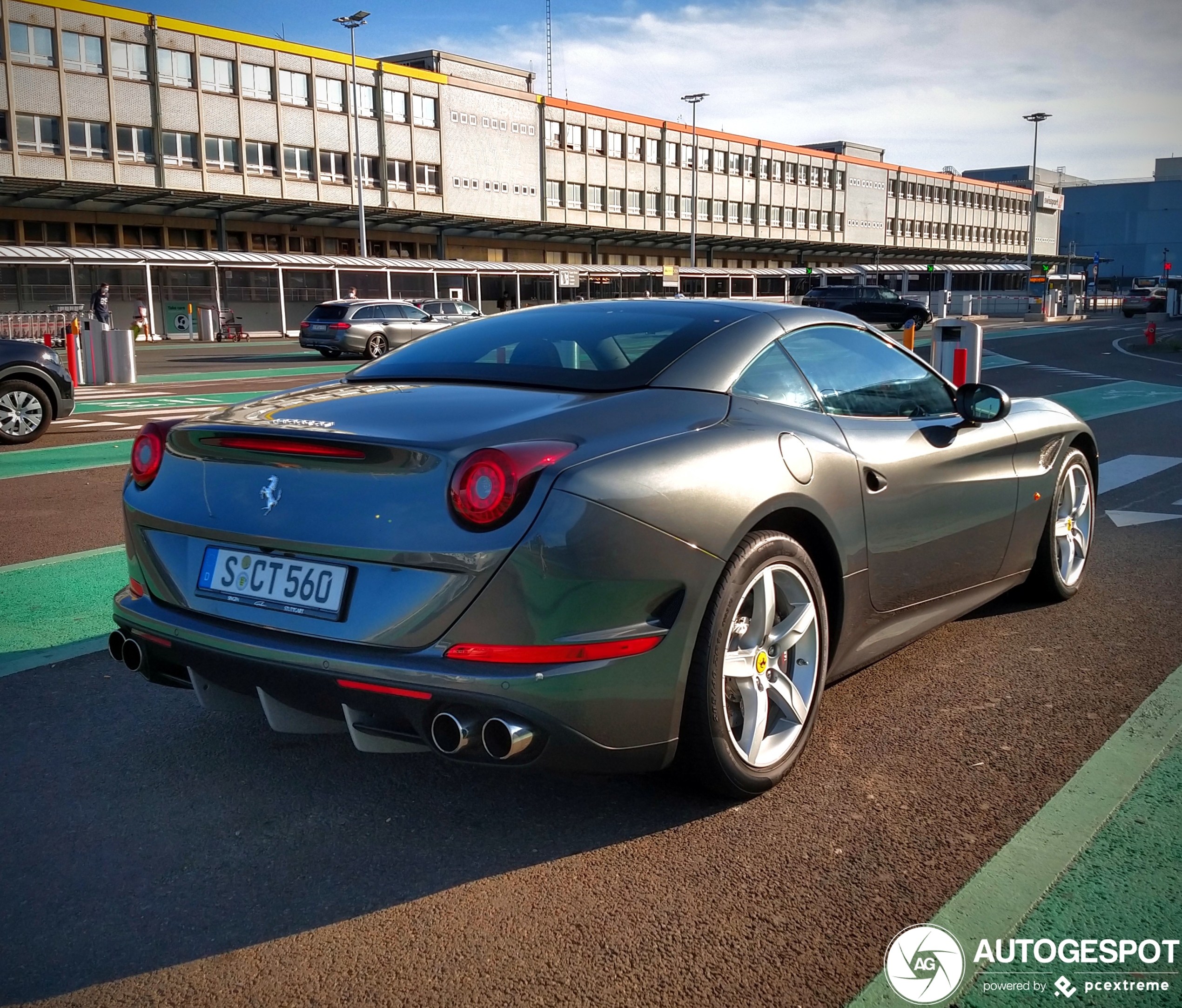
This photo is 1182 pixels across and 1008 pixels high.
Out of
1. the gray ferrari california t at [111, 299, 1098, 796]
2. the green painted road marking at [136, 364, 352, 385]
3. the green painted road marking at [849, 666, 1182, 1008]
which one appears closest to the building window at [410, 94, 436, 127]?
the green painted road marking at [136, 364, 352, 385]

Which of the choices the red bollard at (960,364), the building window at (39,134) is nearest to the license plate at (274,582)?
the red bollard at (960,364)

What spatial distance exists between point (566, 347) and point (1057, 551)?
2643mm

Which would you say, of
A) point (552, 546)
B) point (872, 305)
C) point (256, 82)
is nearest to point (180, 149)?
point (256, 82)

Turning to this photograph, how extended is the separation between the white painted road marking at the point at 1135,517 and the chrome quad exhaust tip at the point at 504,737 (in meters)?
5.50

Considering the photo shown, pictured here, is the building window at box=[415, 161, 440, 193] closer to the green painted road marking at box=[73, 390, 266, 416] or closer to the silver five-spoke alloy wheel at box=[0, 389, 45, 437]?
the green painted road marking at box=[73, 390, 266, 416]

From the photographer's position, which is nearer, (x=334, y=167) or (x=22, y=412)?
(x=22, y=412)

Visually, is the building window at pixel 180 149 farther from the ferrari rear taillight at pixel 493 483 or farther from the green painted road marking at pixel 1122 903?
the green painted road marking at pixel 1122 903

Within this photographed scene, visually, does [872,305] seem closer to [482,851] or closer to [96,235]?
[482,851]

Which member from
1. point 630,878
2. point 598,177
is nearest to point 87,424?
point 630,878

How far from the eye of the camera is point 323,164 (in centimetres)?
5422

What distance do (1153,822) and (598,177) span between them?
68.9 m

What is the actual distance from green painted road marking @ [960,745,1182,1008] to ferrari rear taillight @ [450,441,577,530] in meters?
1.40

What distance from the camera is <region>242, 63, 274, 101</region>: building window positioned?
50594mm

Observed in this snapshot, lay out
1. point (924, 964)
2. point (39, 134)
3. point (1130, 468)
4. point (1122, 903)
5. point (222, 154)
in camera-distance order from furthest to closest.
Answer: point (222, 154), point (39, 134), point (1130, 468), point (1122, 903), point (924, 964)
